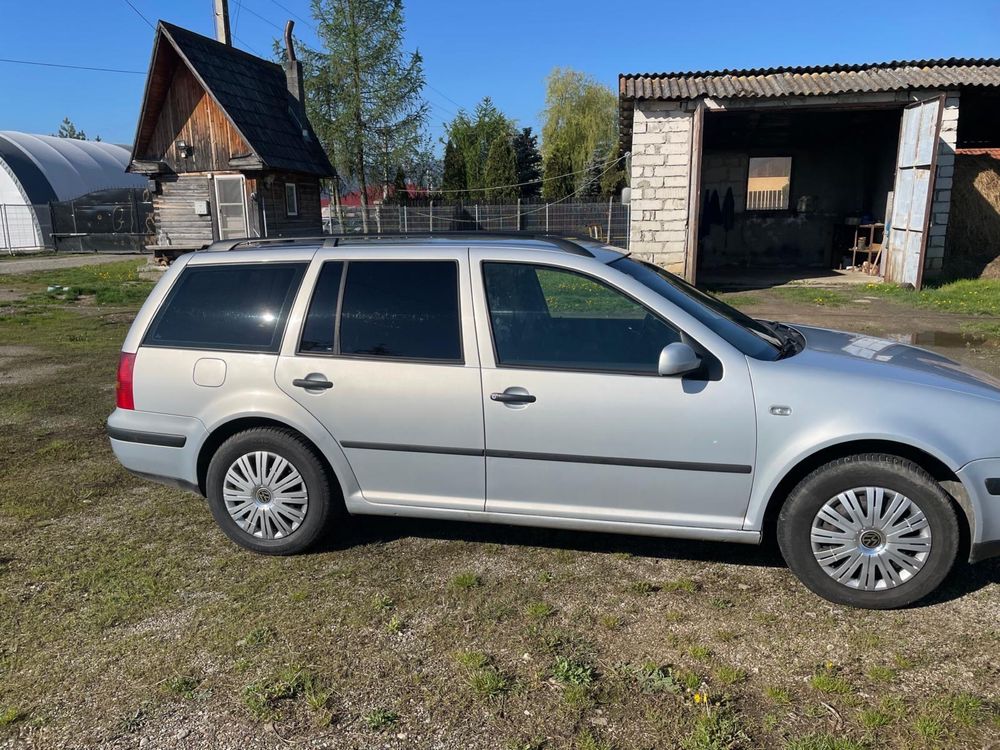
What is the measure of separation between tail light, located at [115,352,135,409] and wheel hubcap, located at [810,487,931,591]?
3.66 metres

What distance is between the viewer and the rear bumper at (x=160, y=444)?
4.11 meters

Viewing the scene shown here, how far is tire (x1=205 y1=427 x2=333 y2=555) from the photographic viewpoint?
399cm

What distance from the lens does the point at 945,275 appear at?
1627cm

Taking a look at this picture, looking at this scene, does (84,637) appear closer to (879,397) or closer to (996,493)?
(879,397)

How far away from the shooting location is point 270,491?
13.3ft

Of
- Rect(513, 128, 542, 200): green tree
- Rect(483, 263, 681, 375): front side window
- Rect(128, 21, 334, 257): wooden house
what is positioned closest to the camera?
Rect(483, 263, 681, 375): front side window

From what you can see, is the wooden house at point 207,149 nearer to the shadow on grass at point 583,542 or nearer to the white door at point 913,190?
the white door at point 913,190

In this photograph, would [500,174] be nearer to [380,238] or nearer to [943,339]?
[943,339]

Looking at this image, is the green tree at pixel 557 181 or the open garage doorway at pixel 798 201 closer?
the open garage doorway at pixel 798 201

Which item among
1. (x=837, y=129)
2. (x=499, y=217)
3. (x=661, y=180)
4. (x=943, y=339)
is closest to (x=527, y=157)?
(x=499, y=217)

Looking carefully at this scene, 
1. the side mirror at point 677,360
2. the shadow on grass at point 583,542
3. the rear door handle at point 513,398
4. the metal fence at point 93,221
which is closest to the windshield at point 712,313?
the side mirror at point 677,360

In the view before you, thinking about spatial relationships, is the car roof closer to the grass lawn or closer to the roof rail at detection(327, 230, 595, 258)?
the roof rail at detection(327, 230, 595, 258)

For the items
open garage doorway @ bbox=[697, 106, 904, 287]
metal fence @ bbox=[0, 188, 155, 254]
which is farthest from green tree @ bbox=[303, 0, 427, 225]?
open garage doorway @ bbox=[697, 106, 904, 287]

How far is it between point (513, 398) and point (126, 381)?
7.42 ft
